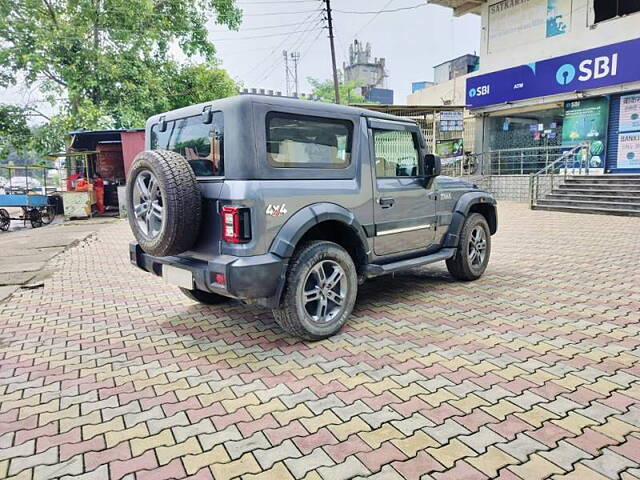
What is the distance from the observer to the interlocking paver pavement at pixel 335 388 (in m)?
2.15

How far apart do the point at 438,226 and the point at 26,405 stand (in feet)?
13.2

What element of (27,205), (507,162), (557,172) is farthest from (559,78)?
(27,205)

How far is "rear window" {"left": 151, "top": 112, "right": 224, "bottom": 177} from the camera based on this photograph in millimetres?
3350

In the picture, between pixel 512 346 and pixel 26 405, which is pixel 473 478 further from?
pixel 26 405

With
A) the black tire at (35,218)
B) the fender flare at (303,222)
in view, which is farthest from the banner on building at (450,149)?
the fender flare at (303,222)

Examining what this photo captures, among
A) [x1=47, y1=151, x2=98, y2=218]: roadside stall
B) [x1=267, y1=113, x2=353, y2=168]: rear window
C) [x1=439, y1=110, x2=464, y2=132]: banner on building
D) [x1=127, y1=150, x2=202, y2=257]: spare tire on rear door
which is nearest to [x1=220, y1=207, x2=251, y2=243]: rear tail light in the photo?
[x1=127, y1=150, x2=202, y2=257]: spare tire on rear door

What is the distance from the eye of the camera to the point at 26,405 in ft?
9.00

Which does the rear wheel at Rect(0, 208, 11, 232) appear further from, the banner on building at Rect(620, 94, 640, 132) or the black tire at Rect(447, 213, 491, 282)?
the banner on building at Rect(620, 94, 640, 132)

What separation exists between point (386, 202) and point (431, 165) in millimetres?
817

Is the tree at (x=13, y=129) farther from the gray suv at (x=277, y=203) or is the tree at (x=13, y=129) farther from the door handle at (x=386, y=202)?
the door handle at (x=386, y=202)

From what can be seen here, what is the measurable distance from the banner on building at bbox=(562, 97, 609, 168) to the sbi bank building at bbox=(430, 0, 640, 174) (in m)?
0.03

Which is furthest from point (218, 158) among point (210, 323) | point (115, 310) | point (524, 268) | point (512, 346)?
point (524, 268)

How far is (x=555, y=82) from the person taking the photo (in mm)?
15867

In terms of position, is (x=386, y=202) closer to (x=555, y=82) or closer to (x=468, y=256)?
(x=468, y=256)
